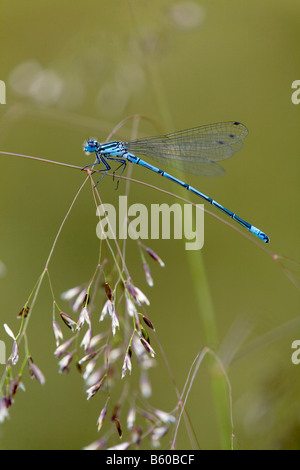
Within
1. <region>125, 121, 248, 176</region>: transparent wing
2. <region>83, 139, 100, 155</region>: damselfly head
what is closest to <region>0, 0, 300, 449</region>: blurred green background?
<region>83, 139, 100, 155</region>: damselfly head

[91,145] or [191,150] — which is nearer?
[91,145]

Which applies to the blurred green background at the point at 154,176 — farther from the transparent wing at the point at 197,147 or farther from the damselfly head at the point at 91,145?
the transparent wing at the point at 197,147

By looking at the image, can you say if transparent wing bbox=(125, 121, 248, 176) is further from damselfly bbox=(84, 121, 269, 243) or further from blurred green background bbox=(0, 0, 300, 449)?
blurred green background bbox=(0, 0, 300, 449)

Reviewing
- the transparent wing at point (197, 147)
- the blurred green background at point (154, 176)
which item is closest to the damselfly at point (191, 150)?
the transparent wing at point (197, 147)

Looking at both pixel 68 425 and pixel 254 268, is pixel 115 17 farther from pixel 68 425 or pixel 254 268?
pixel 68 425

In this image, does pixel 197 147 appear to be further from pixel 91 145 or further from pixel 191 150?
pixel 91 145

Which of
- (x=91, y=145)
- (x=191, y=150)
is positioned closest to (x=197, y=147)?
(x=191, y=150)

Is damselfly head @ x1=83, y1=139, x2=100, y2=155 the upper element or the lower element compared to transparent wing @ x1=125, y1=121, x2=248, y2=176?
lower
